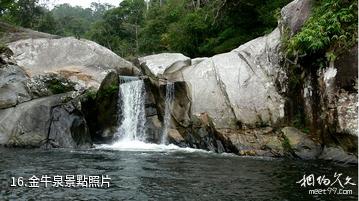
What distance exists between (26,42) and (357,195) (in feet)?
55.1

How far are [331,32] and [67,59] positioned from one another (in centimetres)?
1180

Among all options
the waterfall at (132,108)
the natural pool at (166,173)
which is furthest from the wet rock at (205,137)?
the waterfall at (132,108)

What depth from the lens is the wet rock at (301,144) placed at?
47.2 ft

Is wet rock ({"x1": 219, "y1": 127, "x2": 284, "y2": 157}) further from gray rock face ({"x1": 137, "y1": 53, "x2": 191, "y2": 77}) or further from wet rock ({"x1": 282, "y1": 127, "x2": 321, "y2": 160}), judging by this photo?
gray rock face ({"x1": 137, "y1": 53, "x2": 191, "y2": 77})

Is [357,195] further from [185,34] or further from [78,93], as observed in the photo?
[185,34]

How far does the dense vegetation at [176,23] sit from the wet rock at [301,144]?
5994 mm

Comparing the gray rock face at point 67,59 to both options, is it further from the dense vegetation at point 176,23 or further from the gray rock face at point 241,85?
the dense vegetation at point 176,23

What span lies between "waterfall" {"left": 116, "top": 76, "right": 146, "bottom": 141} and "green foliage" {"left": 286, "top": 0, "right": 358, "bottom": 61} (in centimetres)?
732

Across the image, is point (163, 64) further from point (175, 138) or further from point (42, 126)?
point (42, 126)

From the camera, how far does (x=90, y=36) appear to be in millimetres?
47906

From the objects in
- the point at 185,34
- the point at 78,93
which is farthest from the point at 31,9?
the point at 78,93

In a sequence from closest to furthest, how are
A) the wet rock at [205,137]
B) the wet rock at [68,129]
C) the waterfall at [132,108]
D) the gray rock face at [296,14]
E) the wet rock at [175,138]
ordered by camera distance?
1. the gray rock face at [296,14]
2. the wet rock at [205,137]
3. the wet rock at [68,129]
4. the wet rock at [175,138]
5. the waterfall at [132,108]

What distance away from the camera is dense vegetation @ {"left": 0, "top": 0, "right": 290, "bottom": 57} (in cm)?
2244

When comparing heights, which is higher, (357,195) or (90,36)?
(90,36)
